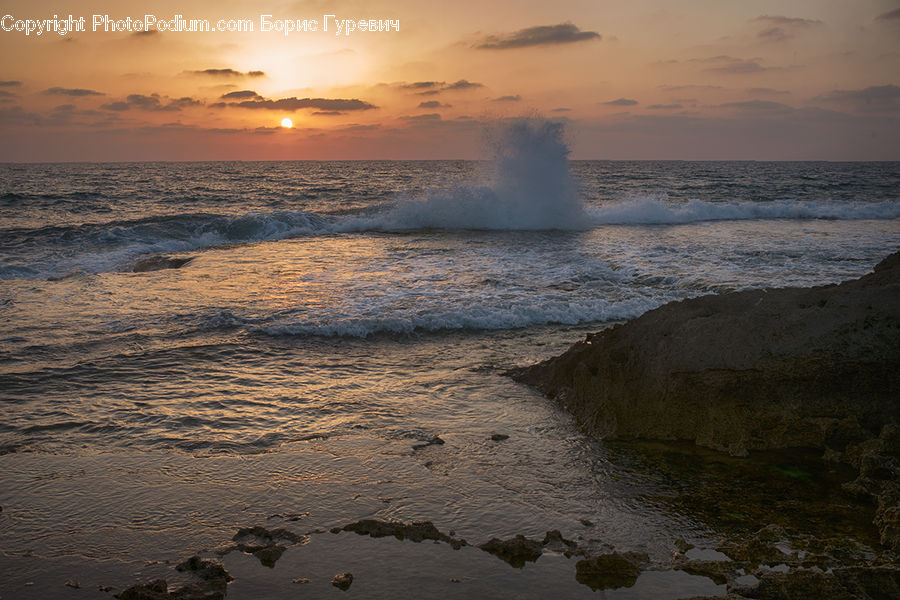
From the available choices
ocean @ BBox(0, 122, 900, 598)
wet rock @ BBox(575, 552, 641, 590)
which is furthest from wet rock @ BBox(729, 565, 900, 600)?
wet rock @ BBox(575, 552, 641, 590)

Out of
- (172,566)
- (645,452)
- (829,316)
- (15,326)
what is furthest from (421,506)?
(15,326)

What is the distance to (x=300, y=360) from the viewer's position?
669 centimetres

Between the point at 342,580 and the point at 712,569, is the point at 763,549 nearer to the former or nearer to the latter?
the point at 712,569

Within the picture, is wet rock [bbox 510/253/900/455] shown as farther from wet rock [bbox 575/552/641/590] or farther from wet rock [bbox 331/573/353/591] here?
wet rock [bbox 331/573/353/591]

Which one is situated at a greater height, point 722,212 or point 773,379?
point 722,212

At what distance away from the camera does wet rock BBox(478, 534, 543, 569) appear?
300 centimetres

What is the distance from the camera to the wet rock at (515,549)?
300cm

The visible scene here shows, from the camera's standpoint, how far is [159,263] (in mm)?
13734

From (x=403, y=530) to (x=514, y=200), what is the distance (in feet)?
66.4

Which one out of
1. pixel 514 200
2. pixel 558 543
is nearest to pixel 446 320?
pixel 558 543

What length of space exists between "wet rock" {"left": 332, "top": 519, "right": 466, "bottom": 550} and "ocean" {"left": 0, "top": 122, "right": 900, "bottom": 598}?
3.0 inches

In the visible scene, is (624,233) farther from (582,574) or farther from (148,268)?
(582,574)

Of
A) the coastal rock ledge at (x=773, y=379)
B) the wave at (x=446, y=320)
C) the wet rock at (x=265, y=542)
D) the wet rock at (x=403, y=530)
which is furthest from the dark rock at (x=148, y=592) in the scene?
the wave at (x=446, y=320)

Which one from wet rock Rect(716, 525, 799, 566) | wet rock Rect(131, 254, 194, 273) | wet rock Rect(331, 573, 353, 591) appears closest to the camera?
wet rock Rect(331, 573, 353, 591)
